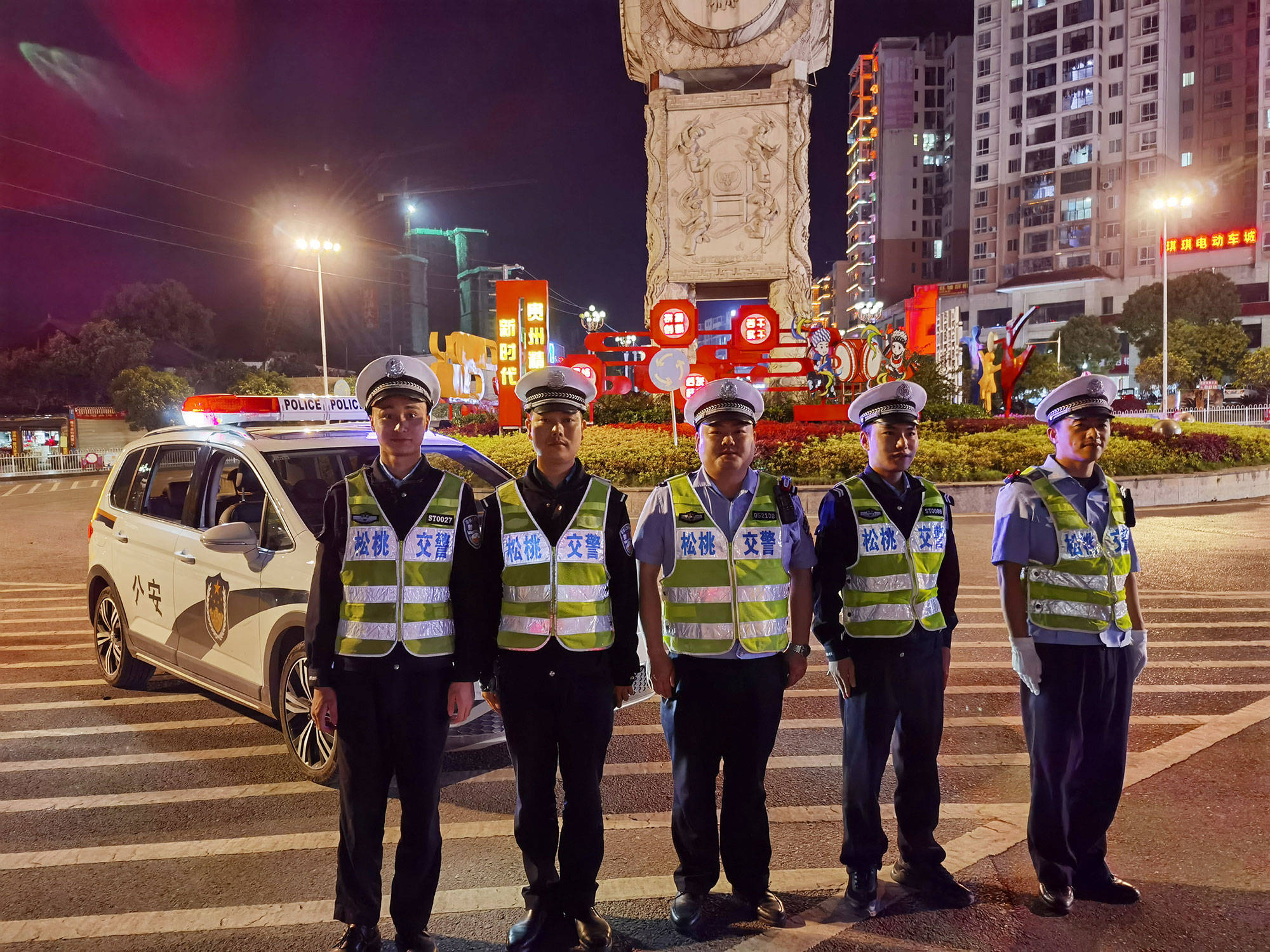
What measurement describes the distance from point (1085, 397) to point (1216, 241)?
70189 mm

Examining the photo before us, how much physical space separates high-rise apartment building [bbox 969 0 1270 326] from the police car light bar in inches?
2908

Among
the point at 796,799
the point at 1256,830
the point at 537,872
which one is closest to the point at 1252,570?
the point at 1256,830

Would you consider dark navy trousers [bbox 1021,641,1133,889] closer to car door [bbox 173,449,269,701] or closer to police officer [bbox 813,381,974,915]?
police officer [bbox 813,381,974,915]

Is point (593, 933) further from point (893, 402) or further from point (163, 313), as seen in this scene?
point (163, 313)

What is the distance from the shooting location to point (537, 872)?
304cm

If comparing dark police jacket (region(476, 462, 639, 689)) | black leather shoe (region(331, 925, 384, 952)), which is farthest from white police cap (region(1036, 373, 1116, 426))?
black leather shoe (region(331, 925, 384, 952))

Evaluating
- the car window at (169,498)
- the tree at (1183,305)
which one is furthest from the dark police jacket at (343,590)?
the tree at (1183,305)

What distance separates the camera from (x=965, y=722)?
206 inches

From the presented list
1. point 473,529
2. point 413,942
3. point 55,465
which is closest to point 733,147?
point 473,529

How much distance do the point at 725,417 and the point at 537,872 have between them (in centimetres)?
178

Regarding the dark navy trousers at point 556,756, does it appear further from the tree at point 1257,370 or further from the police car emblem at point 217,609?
the tree at point 1257,370

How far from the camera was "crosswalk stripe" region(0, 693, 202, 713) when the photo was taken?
5.79 m

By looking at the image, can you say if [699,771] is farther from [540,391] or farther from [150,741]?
[150,741]

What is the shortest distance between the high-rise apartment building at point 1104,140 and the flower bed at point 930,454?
5736 cm
